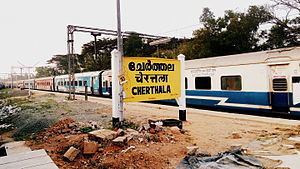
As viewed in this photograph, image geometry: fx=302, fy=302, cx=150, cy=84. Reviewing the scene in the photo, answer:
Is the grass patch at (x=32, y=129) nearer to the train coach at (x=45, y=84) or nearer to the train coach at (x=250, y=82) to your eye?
the train coach at (x=250, y=82)

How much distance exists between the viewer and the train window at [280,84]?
1228cm

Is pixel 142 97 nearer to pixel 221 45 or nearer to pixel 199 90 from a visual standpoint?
pixel 199 90

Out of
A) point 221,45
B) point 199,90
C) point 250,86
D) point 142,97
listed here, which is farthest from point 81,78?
point 142,97

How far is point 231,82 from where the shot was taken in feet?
48.5

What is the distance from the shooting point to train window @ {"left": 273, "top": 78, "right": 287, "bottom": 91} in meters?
12.3

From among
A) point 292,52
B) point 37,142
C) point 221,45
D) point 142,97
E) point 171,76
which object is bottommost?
point 37,142

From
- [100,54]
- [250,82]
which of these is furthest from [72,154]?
[100,54]

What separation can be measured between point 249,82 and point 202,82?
337 centimetres

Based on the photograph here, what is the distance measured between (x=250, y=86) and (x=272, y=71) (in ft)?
4.13

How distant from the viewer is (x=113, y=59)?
8922mm

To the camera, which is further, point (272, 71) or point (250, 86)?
point (250, 86)

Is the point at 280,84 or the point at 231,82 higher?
the point at 231,82

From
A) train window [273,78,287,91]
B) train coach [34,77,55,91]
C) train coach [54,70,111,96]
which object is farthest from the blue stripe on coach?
train coach [34,77,55,91]

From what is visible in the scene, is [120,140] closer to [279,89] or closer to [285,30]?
[279,89]
